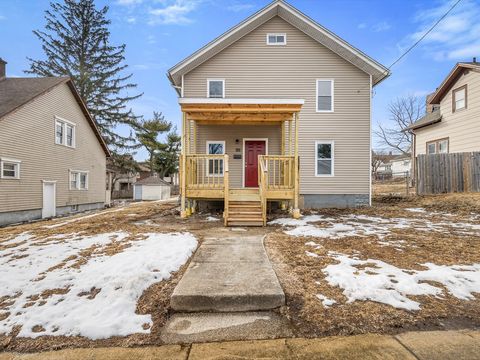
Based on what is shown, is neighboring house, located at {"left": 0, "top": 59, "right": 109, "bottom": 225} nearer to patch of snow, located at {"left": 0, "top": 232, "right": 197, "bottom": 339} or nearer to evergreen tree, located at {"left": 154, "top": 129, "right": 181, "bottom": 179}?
patch of snow, located at {"left": 0, "top": 232, "right": 197, "bottom": 339}

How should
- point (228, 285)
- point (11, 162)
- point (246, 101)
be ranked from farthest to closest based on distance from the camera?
1. point (11, 162)
2. point (246, 101)
3. point (228, 285)

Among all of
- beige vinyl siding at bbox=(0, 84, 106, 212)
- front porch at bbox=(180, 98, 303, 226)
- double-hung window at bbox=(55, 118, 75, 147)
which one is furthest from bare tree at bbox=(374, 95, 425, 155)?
double-hung window at bbox=(55, 118, 75, 147)

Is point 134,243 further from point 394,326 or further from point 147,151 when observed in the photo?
point 147,151

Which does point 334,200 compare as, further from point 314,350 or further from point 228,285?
point 314,350

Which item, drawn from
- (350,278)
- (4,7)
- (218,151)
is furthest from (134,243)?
(4,7)

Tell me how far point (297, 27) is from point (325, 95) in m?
3.14

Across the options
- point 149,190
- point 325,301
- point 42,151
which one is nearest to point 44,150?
point 42,151

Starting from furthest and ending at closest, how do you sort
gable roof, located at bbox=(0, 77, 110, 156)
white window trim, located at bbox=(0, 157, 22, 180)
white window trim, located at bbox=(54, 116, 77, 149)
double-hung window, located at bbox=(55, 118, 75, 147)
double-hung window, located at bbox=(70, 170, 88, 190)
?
double-hung window, located at bbox=(70, 170, 88, 190), double-hung window, located at bbox=(55, 118, 75, 147), white window trim, located at bbox=(54, 116, 77, 149), gable roof, located at bbox=(0, 77, 110, 156), white window trim, located at bbox=(0, 157, 22, 180)

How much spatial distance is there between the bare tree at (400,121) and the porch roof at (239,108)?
25804 millimetres

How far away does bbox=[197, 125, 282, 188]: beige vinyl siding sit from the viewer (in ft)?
35.2

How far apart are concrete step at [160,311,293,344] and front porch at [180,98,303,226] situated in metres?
4.53

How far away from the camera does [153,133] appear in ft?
109

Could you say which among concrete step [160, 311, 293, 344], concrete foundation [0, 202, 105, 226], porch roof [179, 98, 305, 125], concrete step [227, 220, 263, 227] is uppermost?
porch roof [179, 98, 305, 125]

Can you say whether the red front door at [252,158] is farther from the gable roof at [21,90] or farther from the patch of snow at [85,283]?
the gable roof at [21,90]
